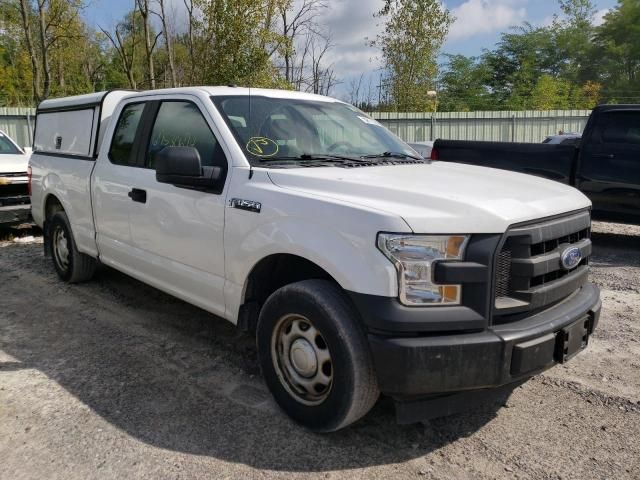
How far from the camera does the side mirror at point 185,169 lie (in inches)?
134

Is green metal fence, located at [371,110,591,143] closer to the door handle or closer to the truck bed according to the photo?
the truck bed

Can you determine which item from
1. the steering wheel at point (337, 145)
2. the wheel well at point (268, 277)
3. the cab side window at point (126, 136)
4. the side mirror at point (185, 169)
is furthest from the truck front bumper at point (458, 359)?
the cab side window at point (126, 136)

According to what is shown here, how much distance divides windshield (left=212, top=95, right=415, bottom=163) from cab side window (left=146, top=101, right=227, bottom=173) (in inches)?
6.7

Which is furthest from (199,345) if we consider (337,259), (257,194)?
(337,259)

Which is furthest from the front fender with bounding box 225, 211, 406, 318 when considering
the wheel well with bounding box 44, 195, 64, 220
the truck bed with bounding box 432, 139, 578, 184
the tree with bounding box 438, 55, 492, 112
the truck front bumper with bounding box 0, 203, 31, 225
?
the tree with bounding box 438, 55, 492, 112

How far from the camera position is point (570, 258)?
3.00m

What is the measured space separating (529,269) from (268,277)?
59.4 inches

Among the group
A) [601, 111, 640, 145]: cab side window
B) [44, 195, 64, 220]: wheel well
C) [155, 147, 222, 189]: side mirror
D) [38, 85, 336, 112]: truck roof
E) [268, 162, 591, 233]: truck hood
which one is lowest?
[44, 195, 64, 220]: wheel well

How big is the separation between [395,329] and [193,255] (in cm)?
175

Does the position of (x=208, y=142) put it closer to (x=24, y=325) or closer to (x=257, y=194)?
(x=257, y=194)

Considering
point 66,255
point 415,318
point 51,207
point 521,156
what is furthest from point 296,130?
point 521,156

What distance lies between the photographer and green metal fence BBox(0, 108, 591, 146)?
21219 mm

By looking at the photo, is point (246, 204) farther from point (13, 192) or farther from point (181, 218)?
point (13, 192)

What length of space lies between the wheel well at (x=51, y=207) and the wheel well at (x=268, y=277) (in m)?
3.41
